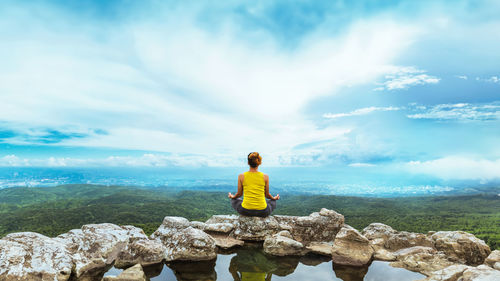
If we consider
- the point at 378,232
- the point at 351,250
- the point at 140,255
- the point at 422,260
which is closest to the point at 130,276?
the point at 140,255

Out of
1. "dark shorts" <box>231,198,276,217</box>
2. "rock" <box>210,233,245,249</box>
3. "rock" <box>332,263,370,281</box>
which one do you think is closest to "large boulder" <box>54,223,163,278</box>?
"rock" <box>210,233,245,249</box>

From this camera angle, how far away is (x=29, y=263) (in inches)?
231

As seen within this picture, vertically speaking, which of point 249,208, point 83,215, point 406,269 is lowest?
point 83,215

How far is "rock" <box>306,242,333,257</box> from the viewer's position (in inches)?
313

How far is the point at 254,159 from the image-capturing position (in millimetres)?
8844

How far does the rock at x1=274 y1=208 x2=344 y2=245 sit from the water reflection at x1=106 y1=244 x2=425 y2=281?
189cm

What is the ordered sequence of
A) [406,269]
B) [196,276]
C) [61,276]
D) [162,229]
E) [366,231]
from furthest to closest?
1. [366,231]
2. [162,229]
3. [406,269]
4. [196,276]
5. [61,276]

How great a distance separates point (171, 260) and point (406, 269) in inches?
250

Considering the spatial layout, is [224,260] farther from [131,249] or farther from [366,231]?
[366,231]

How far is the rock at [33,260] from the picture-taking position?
18.3 feet

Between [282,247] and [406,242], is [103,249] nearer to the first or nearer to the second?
[282,247]

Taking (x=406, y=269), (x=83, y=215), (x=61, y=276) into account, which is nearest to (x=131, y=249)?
(x=61, y=276)

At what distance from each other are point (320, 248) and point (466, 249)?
415 centimetres

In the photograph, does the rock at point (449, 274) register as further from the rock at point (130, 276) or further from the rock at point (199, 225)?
the rock at point (199, 225)
